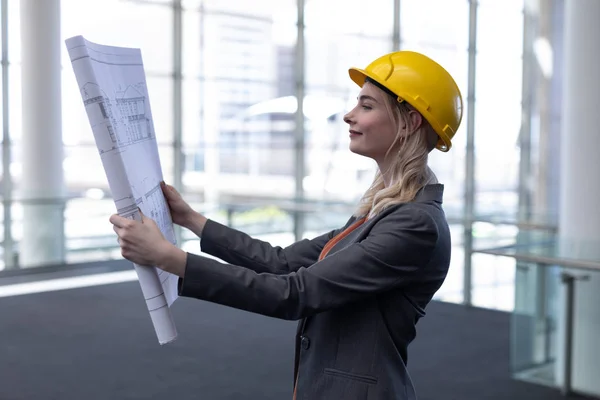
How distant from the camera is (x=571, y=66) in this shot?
278 inches

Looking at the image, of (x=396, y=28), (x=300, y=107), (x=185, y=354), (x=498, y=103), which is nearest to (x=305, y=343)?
(x=185, y=354)

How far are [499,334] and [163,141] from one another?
23.1 ft

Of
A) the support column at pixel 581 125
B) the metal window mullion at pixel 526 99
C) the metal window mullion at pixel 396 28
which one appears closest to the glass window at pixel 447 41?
the metal window mullion at pixel 396 28

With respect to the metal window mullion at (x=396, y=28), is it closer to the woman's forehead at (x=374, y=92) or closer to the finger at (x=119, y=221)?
the woman's forehead at (x=374, y=92)

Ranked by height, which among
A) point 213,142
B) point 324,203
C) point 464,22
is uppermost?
point 464,22

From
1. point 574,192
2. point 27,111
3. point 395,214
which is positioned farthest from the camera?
point 27,111

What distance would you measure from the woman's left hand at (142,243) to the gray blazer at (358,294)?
0.07 meters

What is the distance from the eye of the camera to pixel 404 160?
7.00 feet

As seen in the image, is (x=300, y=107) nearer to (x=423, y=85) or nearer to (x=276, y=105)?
(x=276, y=105)

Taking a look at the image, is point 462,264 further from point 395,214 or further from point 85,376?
point 395,214

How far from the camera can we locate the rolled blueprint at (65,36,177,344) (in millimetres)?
1747

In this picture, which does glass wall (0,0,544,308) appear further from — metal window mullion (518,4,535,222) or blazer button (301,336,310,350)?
blazer button (301,336,310,350)

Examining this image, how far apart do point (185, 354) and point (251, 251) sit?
14.8 ft

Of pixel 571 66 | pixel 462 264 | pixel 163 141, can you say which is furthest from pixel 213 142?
pixel 571 66
